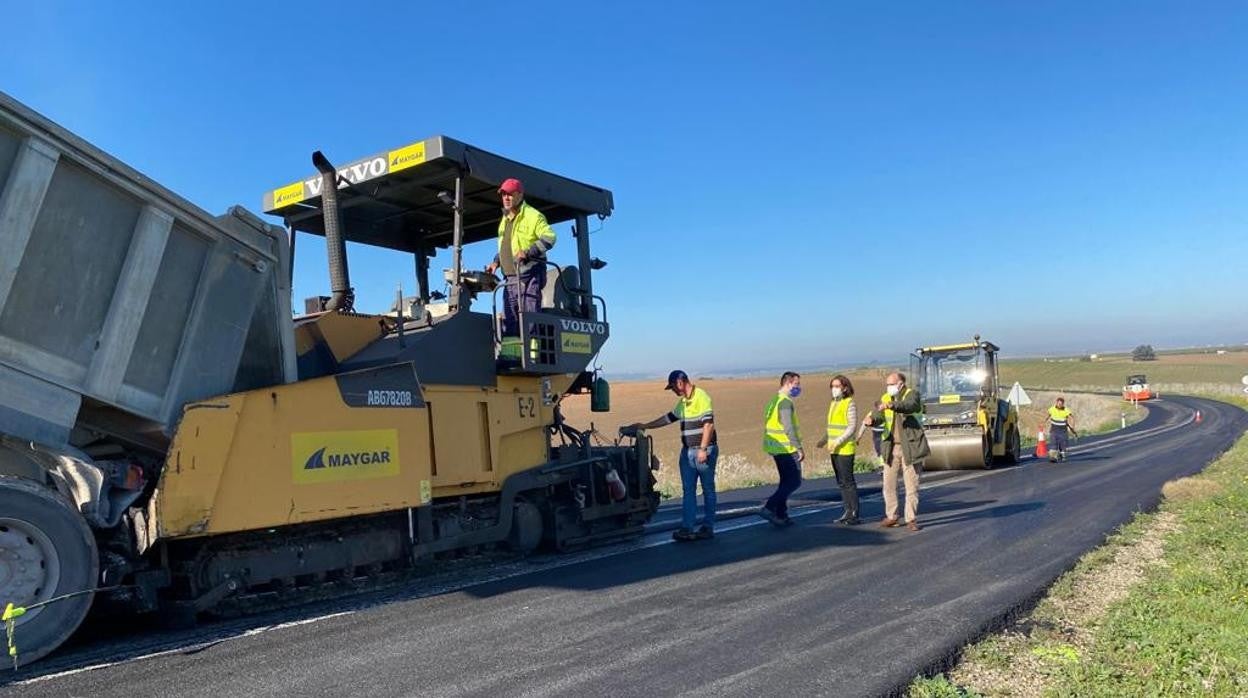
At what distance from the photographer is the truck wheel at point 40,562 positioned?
4.18m

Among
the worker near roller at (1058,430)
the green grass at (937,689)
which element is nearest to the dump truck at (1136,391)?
the worker near roller at (1058,430)

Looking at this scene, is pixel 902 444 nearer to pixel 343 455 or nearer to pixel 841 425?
pixel 841 425

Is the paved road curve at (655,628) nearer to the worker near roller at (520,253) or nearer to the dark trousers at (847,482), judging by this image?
the dark trousers at (847,482)

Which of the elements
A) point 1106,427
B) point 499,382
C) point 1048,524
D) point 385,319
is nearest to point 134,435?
point 385,319

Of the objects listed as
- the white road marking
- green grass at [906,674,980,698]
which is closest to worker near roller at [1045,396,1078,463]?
green grass at [906,674,980,698]

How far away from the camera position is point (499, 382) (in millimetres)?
6812

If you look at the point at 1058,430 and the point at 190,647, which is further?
the point at 1058,430

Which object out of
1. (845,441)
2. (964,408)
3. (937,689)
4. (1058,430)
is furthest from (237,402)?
(1058,430)

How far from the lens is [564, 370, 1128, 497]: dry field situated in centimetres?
1720

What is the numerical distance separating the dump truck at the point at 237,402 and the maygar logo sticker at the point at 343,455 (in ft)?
0.04

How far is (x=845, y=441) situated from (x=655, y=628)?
4.71 meters

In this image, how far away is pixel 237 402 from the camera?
16.1 ft

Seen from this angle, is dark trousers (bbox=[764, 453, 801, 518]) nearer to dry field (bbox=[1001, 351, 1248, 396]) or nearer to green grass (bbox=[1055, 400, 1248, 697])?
green grass (bbox=[1055, 400, 1248, 697])

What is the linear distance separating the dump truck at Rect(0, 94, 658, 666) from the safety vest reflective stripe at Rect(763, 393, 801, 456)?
7.95 feet
